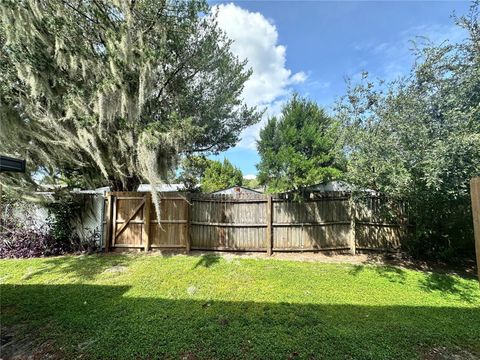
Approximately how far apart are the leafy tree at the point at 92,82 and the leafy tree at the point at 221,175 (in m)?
16.7

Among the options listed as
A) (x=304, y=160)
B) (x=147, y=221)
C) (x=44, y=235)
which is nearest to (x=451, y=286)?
(x=304, y=160)

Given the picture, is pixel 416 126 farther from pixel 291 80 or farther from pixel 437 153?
pixel 291 80

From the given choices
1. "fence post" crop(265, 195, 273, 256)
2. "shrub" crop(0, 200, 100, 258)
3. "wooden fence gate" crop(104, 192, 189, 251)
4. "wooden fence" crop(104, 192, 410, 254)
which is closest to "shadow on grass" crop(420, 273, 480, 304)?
"wooden fence" crop(104, 192, 410, 254)

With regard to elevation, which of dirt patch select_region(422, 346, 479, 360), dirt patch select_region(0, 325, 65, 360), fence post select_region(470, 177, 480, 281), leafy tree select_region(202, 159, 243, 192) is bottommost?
dirt patch select_region(422, 346, 479, 360)

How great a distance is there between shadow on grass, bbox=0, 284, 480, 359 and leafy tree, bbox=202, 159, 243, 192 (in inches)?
741

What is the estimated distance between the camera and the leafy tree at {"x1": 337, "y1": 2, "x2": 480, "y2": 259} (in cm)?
392

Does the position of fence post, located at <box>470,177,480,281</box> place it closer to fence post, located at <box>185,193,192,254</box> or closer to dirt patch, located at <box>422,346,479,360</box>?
dirt patch, located at <box>422,346,479,360</box>

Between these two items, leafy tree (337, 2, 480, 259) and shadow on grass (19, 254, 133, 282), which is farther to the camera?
shadow on grass (19, 254, 133, 282)

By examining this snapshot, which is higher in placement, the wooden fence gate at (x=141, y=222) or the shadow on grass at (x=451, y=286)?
the wooden fence gate at (x=141, y=222)

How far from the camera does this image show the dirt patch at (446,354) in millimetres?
2529

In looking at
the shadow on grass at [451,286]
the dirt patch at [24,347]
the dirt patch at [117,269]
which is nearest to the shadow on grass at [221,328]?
the dirt patch at [24,347]

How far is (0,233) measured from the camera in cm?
630

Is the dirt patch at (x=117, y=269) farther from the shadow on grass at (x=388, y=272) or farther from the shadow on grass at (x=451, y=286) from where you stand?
the shadow on grass at (x=451, y=286)

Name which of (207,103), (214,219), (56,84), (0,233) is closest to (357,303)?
(214,219)
